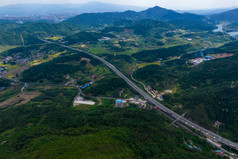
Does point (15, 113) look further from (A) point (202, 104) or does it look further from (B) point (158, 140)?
(A) point (202, 104)

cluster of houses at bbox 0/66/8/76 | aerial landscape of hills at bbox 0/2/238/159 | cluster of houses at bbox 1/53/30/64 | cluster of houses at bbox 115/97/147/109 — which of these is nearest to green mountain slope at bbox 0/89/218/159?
aerial landscape of hills at bbox 0/2/238/159

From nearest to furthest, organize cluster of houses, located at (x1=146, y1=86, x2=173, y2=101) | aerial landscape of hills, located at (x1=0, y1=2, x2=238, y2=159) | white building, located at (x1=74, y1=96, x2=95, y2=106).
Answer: aerial landscape of hills, located at (x1=0, y1=2, x2=238, y2=159) < white building, located at (x1=74, y1=96, x2=95, y2=106) < cluster of houses, located at (x1=146, y1=86, x2=173, y2=101)

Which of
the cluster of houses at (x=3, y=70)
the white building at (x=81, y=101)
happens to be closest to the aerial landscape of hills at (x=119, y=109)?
the white building at (x=81, y=101)

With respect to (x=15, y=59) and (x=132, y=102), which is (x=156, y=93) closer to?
(x=132, y=102)

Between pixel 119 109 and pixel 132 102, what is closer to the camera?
pixel 119 109

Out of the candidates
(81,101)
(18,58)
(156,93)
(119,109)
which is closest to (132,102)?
(119,109)

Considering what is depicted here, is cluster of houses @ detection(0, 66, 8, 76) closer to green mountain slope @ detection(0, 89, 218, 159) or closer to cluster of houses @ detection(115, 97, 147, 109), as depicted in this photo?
green mountain slope @ detection(0, 89, 218, 159)

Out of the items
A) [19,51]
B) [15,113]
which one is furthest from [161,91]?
[19,51]

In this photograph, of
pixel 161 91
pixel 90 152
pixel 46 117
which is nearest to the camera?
pixel 90 152

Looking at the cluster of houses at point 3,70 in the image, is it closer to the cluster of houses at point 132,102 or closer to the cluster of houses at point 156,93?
the cluster of houses at point 132,102

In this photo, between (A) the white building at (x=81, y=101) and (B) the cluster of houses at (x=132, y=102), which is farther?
(A) the white building at (x=81, y=101)

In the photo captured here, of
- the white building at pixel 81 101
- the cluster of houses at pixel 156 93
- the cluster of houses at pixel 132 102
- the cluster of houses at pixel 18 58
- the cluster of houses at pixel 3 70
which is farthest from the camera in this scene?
the cluster of houses at pixel 18 58
